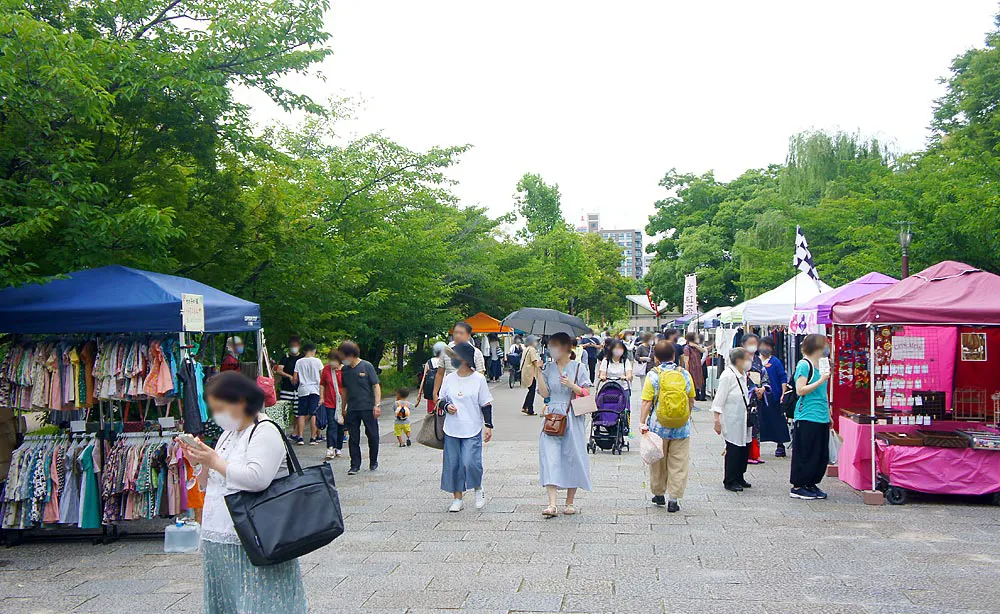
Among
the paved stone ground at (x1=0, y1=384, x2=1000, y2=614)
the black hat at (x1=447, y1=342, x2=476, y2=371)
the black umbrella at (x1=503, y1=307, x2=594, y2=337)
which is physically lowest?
the paved stone ground at (x1=0, y1=384, x2=1000, y2=614)

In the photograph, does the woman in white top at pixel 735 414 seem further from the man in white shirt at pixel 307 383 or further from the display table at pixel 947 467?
the man in white shirt at pixel 307 383

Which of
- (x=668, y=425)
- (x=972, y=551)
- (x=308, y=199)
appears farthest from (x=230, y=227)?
(x=972, y=551)

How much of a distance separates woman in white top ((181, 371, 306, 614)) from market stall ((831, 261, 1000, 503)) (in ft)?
22.0

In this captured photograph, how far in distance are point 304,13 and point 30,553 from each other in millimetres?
6482

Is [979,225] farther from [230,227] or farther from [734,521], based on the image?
[230,227]

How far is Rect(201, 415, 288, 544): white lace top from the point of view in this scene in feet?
12.3

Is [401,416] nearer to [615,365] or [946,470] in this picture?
[615,365]

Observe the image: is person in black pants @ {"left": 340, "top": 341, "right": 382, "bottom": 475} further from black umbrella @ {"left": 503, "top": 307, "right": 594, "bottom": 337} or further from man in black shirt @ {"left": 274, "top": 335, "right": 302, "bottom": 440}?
man in black shirt @ {"left": 274, "top": 335, "right": 302, "bottom": 440}

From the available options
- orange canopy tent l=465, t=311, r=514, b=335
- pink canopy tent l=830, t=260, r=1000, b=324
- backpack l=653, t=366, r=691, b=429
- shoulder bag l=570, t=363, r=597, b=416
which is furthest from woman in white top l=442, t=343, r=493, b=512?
orange canopy tent l=465, t=311, r=514, b=335

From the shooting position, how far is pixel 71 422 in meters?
7.72

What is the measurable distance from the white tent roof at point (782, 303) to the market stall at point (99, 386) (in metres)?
11.8

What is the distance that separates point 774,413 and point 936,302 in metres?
3.86

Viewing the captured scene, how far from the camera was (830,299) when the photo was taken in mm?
12688

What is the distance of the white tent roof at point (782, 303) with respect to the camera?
16.2 metres
